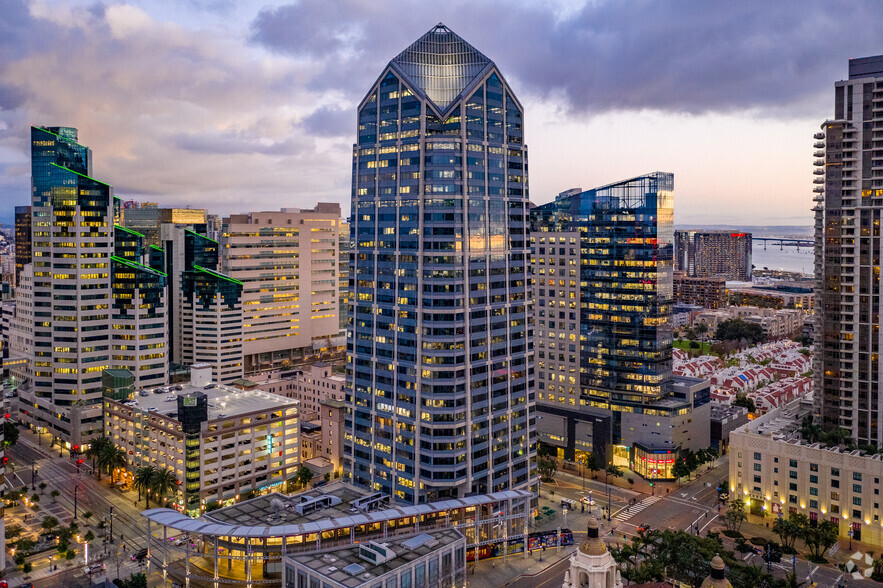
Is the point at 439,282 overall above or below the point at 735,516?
above

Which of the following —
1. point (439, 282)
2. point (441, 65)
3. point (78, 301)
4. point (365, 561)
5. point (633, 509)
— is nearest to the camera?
point (365, 561)

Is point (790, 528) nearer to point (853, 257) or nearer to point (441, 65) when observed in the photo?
point (853, 257)

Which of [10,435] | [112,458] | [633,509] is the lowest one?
[633,509]

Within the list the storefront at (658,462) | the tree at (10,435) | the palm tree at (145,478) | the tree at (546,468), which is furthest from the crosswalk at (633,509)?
the tree at (10,435)

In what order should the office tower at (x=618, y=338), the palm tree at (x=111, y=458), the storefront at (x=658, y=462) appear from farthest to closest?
the office tower at (x=618, y=338) → the storefront at (x=658, y=462) → the palm tree at (x=111, y=458)

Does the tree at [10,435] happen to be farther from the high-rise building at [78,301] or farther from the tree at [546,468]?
the tree at [546,468]

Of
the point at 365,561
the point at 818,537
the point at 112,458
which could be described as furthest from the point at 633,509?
Answer: the point at 112,458

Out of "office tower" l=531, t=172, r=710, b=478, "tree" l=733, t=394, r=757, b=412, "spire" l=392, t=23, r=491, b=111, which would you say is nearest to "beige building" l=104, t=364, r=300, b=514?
"office tower" l=531, t=172, r=710, b=478
